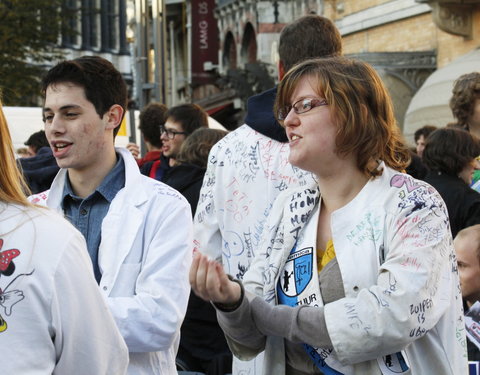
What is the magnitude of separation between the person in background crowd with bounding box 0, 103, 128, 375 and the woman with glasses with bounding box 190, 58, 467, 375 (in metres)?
0.68

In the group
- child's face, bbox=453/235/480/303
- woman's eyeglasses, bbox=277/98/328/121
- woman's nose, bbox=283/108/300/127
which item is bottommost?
child's face, bbox=453/235/480/303

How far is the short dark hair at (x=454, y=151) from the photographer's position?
662 centimetres

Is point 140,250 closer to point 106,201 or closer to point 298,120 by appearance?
point 106,201

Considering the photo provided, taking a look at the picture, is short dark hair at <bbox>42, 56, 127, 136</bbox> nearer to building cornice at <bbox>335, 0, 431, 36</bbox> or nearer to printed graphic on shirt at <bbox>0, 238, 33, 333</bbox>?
printed graphic on shirt at <bbox>0, 238, 33, 333</bbox>

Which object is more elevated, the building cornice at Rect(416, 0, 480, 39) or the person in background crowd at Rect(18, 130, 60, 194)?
the building cornice at Rect(416, 0, 480, 39)

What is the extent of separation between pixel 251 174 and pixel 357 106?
1.24 metres

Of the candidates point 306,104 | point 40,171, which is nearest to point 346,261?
point 306,104

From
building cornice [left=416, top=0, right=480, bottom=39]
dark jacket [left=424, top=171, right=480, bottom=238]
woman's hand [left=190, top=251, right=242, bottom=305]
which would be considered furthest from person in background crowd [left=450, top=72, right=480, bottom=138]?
building cornice [left=416, top=0, right=480, bottom=39]

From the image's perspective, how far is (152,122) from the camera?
899 cm

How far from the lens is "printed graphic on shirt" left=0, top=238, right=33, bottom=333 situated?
7.97ft

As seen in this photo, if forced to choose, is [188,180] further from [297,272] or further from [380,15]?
[380,15]

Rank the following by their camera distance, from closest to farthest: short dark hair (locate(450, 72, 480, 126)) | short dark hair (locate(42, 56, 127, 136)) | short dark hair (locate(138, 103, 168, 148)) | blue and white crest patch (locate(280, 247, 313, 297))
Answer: blue and white crest patch (locate(280, 247, 313, 297))
short dark hair (locate(42, 56, 127, 136))
short dark hair (locate(450, 72, 480, 126))
short dark hair (locate(138, 103, 168, 148))

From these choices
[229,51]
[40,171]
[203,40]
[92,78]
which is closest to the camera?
[92,78]

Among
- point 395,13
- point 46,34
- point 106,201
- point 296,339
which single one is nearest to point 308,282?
point 296,339
